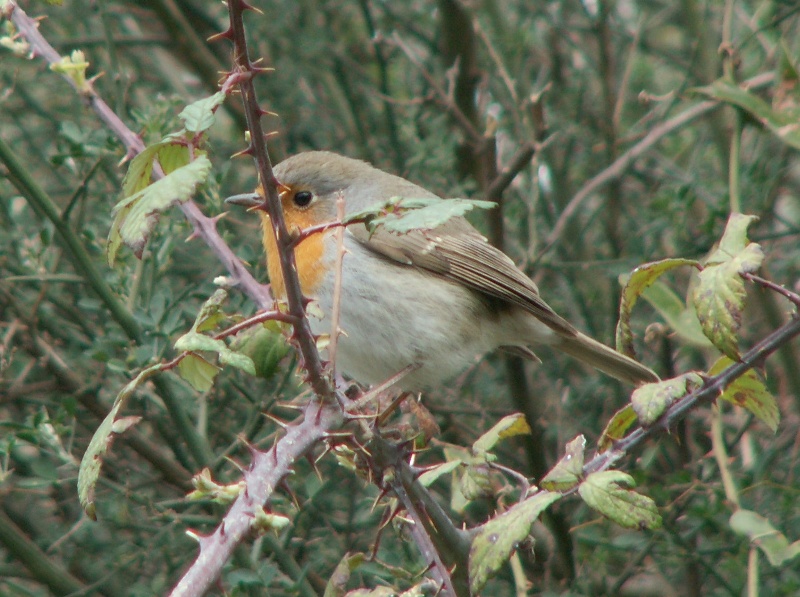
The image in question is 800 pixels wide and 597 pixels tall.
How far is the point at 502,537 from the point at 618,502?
0.19 m

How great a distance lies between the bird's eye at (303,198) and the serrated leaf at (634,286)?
1.62 meters

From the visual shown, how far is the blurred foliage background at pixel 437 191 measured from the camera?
272 cm

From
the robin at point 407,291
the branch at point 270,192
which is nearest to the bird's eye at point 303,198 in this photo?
the robin at point 407,291

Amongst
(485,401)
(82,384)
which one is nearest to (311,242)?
(82,384)

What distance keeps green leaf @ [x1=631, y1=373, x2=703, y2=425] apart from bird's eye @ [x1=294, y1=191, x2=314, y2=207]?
180 cm

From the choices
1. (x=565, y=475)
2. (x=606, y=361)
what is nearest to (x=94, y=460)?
(x=565, y=475)

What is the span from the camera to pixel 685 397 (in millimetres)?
1689

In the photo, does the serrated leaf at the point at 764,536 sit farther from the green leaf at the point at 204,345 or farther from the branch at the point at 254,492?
the green leaf at the point at 204,345

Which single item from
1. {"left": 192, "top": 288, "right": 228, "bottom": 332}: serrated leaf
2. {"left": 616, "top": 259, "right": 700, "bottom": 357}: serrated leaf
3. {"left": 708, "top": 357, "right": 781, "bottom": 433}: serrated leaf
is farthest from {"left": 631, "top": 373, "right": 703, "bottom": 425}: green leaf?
{"left": 192, "top": 288, "right": 228, "bottom": 332}: serrated leaf

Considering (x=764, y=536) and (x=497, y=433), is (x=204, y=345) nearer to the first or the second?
(x=497, y=433)

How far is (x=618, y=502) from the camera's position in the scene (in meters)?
1.45

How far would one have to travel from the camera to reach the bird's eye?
3.14m

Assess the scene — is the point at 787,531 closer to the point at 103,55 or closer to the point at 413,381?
the point at 413,381

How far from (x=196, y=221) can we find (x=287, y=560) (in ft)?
3.42
